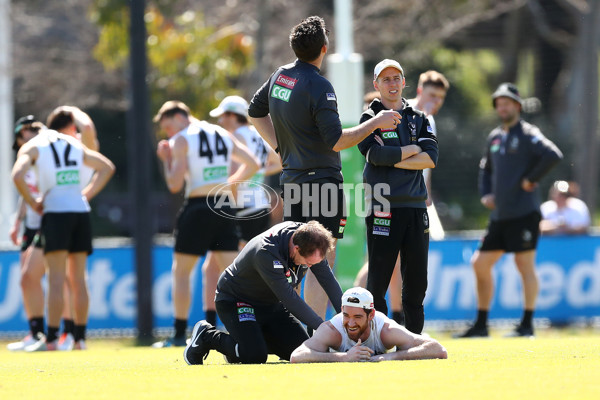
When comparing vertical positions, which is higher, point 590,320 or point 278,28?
point 278,28

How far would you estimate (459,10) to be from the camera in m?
23.7

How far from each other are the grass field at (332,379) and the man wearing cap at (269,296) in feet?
0.70

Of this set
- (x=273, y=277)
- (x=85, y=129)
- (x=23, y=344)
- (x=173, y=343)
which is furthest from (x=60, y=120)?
(x=273, y=277)

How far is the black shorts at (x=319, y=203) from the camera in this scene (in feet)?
25.6

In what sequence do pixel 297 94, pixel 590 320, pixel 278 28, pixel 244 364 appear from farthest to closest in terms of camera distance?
pixel 278 28
pixel 590 320
pixel 297 94
pixel 244 364

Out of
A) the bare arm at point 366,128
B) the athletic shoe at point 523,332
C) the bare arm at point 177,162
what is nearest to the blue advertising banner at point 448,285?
the athletic shoe at point 523,332

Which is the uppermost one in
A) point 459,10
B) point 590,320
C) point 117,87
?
point 459,10

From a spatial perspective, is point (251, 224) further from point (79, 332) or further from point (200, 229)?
point (79, 332)

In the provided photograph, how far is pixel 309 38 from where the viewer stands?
25.4 feet

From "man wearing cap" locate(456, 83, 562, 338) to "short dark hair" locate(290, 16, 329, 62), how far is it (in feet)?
12.6

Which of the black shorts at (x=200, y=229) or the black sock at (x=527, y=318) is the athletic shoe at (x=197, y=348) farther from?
the black sock at (x=527, y=318)

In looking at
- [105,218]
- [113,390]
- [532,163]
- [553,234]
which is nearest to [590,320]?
[553,234]

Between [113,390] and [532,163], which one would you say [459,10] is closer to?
[532,163]

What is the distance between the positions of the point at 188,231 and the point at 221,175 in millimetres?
658
